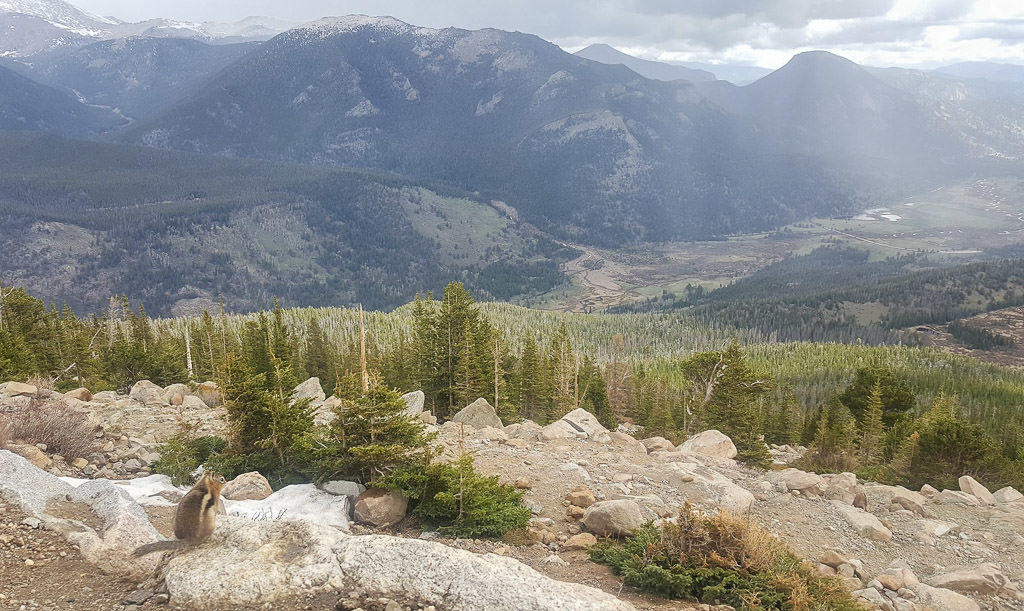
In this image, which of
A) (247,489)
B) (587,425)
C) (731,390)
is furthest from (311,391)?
(731,390)

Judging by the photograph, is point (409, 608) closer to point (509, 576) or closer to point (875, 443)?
point (509, 576)

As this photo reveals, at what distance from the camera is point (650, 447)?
84.3 ft

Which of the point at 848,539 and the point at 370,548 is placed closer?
the point at 370,548

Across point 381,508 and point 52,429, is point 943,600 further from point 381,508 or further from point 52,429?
point 52,429

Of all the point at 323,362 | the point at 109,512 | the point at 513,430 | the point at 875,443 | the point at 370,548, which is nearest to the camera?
the point at 370,548

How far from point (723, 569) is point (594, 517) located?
3.67 m

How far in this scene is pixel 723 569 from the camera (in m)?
11.2

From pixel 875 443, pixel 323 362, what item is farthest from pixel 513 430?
pixel 323 362

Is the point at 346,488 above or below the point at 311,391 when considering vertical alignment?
above

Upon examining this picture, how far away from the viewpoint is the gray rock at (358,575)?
8766 mm

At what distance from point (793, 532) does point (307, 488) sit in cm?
1417

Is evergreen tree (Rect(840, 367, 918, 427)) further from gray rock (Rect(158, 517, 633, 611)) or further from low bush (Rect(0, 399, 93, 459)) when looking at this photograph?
low bush (Rect(0, 399, 93, 459))

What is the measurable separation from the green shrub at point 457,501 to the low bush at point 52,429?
11.4m

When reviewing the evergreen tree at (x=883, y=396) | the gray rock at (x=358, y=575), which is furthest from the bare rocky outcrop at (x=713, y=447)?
the evergreen tree at (x=883, y=396)
